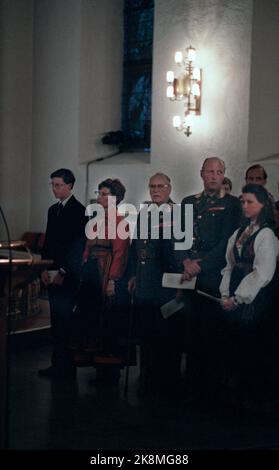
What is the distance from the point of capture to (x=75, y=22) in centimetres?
1085

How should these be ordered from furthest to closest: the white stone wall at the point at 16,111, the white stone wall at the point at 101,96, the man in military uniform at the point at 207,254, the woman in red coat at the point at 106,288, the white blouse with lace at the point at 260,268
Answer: the white stone wall at the point at 16,111
the white stone wall at the point at 101,96
the woman in red coat at the point at 106,288
the man in military uniform at the point at 207,254
the white blouse with lace at the point at 260,268

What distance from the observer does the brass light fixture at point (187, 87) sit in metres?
9.26

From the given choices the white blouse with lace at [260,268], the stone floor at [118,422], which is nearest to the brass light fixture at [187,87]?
the stone floor at [118,422]

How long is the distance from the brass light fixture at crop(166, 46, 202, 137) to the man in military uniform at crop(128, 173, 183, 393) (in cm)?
306

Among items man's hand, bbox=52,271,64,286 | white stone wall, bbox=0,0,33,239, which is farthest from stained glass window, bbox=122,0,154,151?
man's hand, bbox=52,271,64,286

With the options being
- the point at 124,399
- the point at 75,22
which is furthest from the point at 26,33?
the point at 124,399

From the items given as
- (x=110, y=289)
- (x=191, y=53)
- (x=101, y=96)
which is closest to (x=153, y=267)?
(x=110, y=289)

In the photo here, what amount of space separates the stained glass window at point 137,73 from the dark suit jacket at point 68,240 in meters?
4.16

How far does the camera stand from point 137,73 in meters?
11.0

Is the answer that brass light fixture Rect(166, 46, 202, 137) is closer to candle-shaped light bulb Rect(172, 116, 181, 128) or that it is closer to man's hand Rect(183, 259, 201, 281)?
candle-shaped light bulb Rect(172, 116, 181, 128)

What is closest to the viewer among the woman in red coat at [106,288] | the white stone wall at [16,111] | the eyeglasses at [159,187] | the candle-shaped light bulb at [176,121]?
the eyeglasses at [159,187]

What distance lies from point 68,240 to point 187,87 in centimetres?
315

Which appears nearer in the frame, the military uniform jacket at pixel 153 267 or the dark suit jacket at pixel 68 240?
the military uniform jacket at pixel 153 267

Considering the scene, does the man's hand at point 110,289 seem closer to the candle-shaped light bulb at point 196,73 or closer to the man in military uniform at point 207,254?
the man in military uniform at point 207,254
